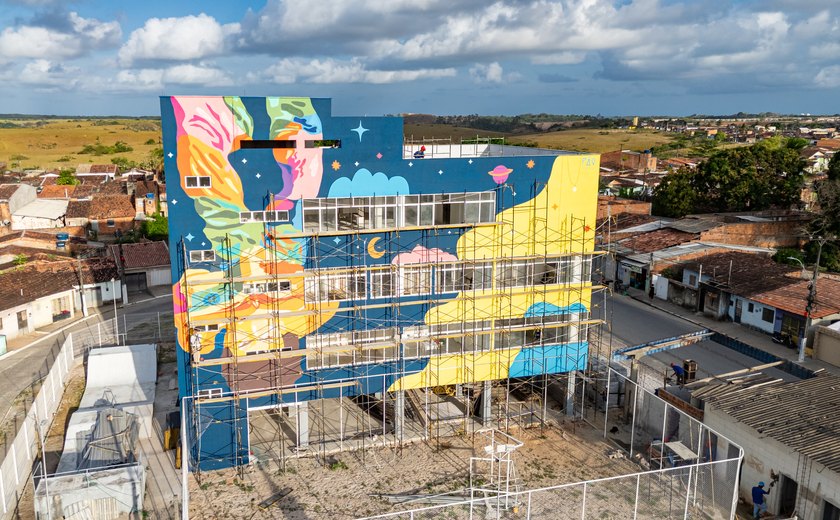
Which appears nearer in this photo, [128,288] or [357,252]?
[357,252]

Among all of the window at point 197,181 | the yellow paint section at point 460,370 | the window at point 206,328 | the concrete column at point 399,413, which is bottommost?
the concrete column at point 399,413

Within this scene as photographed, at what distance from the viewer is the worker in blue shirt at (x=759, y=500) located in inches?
639

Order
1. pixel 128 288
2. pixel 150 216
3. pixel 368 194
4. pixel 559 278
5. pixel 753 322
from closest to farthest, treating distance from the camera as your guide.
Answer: pixel 368 194 → pixel 559 278 → pixel 753 322 → pixel 128 288 → pixel 150 216

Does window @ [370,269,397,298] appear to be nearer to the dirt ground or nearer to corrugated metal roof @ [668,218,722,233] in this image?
the dirt ground

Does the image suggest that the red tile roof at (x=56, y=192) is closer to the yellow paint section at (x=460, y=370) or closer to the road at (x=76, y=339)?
the road at (x=76, y=339)

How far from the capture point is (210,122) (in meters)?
17.7

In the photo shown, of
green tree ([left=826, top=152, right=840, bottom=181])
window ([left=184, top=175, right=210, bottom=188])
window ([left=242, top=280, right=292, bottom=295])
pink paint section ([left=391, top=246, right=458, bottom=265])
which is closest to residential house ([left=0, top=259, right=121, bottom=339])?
window ([left=242, top=280, right=292, bottom=295])

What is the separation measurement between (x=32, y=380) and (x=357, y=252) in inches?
Result: 650

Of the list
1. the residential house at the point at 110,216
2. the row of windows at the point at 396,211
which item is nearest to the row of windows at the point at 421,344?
the row of windows at the point at 396,211

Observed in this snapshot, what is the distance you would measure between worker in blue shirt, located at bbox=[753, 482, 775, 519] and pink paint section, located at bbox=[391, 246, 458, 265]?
1050 centimetres

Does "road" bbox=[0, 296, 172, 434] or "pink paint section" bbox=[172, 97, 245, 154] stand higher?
"pink paint section" bbox=[172, 97, 245, 154]

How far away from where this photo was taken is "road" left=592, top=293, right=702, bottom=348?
30.7 m

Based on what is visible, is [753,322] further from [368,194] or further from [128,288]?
[128,288]

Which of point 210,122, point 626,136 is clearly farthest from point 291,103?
point 626,136
